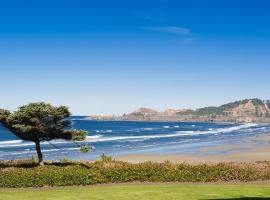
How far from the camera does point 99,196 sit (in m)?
27.6

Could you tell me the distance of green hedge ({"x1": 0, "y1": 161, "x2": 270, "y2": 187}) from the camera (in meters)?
32.2

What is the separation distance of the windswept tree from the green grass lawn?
Result: 5282mm

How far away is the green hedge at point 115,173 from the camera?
32.2 meters

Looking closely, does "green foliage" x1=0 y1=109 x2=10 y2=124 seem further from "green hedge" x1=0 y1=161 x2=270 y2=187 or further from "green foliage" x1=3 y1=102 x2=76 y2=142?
"green hedge" x1=0 y1=161 x2=270 y2=187

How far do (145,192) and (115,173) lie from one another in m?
5.11

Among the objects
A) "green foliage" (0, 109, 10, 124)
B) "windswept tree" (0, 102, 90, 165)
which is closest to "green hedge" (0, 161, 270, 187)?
"windswept tree" (0, 102, 90, 165)

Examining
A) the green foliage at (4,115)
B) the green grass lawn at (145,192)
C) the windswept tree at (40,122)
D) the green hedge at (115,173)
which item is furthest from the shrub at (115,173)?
the green foliage at (4,115)

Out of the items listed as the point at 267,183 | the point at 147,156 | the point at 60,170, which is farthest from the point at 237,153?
the point at 60,170

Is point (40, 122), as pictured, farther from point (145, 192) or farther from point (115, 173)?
point (145, 192)

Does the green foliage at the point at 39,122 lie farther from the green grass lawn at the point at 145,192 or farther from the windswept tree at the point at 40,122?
the green grass lawn at the point at 145,192

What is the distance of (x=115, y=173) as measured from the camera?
33781 mm

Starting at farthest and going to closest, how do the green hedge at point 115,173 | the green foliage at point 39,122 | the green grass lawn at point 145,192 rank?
the green foliage at point 39,122 → the green hedge at point 115,173 → the green grass lawn at point 145,192

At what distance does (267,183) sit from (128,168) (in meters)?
9.46

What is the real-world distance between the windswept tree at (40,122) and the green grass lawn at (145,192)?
17.3 ft
